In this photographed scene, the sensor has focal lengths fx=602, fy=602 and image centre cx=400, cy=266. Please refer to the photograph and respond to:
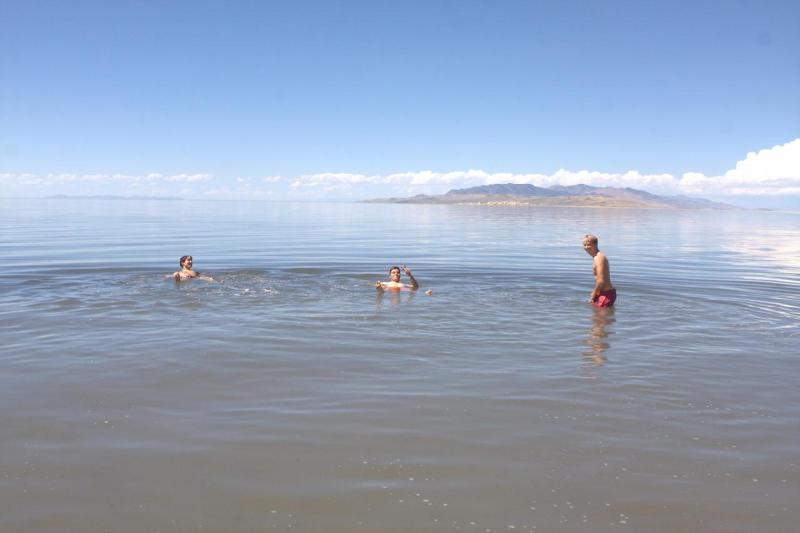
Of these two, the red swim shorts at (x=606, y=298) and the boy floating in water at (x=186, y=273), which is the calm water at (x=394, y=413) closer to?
the red swim shorts at (x=606, y=298)

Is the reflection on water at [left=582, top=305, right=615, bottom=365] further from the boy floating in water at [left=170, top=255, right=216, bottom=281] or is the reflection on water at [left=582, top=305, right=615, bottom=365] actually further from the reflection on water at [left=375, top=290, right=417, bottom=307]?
the boy floating in water at [left=170, top=255, right=216, bottom=281]

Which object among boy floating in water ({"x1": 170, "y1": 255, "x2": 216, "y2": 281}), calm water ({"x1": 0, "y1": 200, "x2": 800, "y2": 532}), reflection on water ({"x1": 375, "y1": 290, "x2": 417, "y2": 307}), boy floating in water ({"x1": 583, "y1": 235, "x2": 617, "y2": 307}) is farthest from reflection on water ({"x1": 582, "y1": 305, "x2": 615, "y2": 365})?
boy floating in water ({"x1": 170, "y1": 255, "x2": 216, "y2": 281})

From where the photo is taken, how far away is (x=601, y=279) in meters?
14.8

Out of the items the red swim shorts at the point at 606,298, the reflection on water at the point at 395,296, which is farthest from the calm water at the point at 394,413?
the red swim shorts at the point at 606,298

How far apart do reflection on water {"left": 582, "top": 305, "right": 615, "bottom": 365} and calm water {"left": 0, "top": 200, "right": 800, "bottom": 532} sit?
2.5 inches

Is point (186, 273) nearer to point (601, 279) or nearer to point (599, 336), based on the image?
point (601, 279)

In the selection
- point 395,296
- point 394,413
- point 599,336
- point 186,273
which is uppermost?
point 186,273

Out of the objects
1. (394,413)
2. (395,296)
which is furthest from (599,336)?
(395,296)

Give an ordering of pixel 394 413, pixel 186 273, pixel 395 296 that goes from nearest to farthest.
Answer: pixel 394 413 → pixel 395 296 → pixel 186 273

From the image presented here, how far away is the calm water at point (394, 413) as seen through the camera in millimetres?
5438

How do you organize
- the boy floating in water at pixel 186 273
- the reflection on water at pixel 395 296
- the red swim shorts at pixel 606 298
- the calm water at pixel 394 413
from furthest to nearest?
1. the boy floating in water at pixel 186 273
2. the reflection on water at pixel 395 296
3. the red swim shorts at pixel 606 298
4. the calm water at pixel 394 413

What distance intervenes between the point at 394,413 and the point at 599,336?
596cm

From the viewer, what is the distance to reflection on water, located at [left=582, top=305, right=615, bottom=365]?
33.9 ft

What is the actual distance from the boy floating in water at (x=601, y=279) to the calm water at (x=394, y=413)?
53 cm
